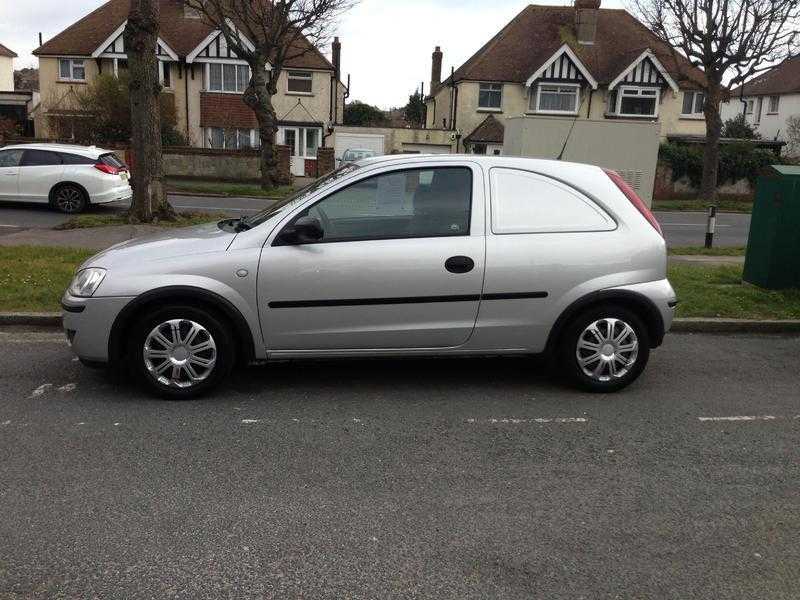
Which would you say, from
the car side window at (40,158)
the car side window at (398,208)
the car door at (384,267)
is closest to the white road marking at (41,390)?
the car door at (384,267)

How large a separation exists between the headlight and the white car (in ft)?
40.6

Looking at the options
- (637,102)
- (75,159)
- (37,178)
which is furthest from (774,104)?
(37,178)

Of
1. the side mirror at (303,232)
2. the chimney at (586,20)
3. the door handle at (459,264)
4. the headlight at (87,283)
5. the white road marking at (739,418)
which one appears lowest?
the white road marking at (739,418)

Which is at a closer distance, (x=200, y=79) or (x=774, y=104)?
(x=200, y=79)

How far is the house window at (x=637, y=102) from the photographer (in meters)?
38.7

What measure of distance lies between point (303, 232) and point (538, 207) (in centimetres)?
175

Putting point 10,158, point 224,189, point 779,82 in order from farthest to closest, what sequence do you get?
1. point 779,82
2. point 224,189
3. point 10,158

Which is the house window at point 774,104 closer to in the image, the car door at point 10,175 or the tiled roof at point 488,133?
the tiled roof at point 488,133

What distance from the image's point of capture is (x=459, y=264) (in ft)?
17.2

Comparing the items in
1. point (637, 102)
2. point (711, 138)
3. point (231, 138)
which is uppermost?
point (637, 102)

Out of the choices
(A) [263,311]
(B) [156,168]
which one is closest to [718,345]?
(A) [263,311]

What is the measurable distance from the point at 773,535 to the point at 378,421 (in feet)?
7.90

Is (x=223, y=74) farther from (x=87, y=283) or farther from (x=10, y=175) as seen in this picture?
(x=87, y=283)

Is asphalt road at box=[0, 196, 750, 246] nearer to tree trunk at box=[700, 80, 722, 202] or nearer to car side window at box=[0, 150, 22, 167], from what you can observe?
car side window at box=[0, 150, 22, 167]
